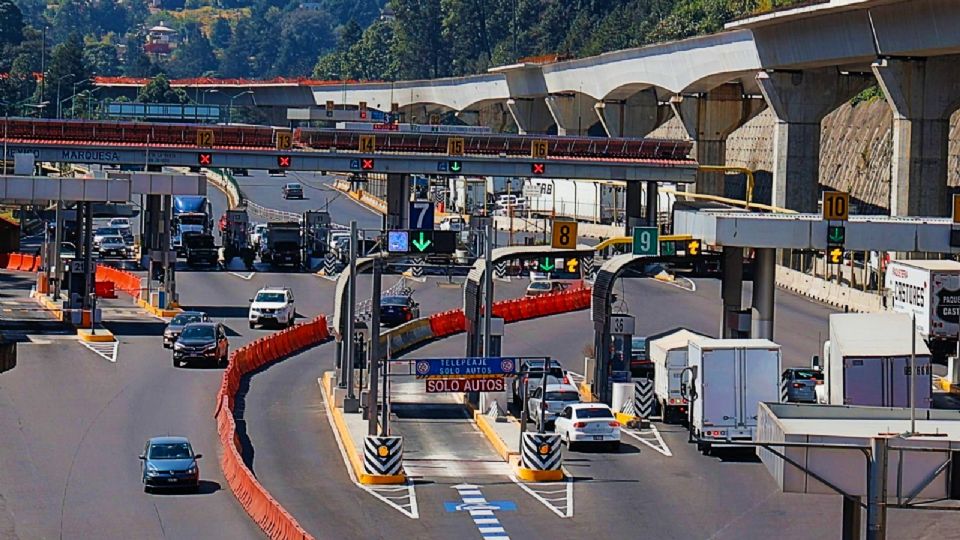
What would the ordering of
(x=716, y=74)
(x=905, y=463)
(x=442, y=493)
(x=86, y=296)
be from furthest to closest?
(x=716, y=74), (x=86, y=296), (x=442, y=493), (x=905, y=463)

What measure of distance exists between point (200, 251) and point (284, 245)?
4.70 meters

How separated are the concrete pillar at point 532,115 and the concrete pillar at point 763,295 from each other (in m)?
98.3

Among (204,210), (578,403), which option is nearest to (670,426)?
(578,403)

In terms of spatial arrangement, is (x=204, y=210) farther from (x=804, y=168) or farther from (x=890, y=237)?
(x=890, y=237)

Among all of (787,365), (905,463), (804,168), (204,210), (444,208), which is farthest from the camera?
(444,208)

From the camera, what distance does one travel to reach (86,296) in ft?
252

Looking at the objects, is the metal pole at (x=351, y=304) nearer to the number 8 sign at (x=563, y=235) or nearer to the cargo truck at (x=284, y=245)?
the number 8 sign at (x=563, y=235)

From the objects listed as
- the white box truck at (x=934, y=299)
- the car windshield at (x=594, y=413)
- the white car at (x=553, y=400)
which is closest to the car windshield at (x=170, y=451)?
the car windshield at (x=594, y=413)

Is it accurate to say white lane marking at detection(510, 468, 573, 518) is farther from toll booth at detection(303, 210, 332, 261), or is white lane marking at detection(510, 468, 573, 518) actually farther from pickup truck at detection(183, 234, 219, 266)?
toll booth at detection(303, 210, 332, 261)

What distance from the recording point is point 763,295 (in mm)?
56406

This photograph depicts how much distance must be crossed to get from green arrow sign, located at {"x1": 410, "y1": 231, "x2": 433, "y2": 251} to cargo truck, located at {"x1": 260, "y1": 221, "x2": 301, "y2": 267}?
52.5 m

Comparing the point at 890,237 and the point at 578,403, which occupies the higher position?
the point at 890,237

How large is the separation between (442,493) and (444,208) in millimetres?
103669

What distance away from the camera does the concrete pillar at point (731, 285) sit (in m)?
57.1
